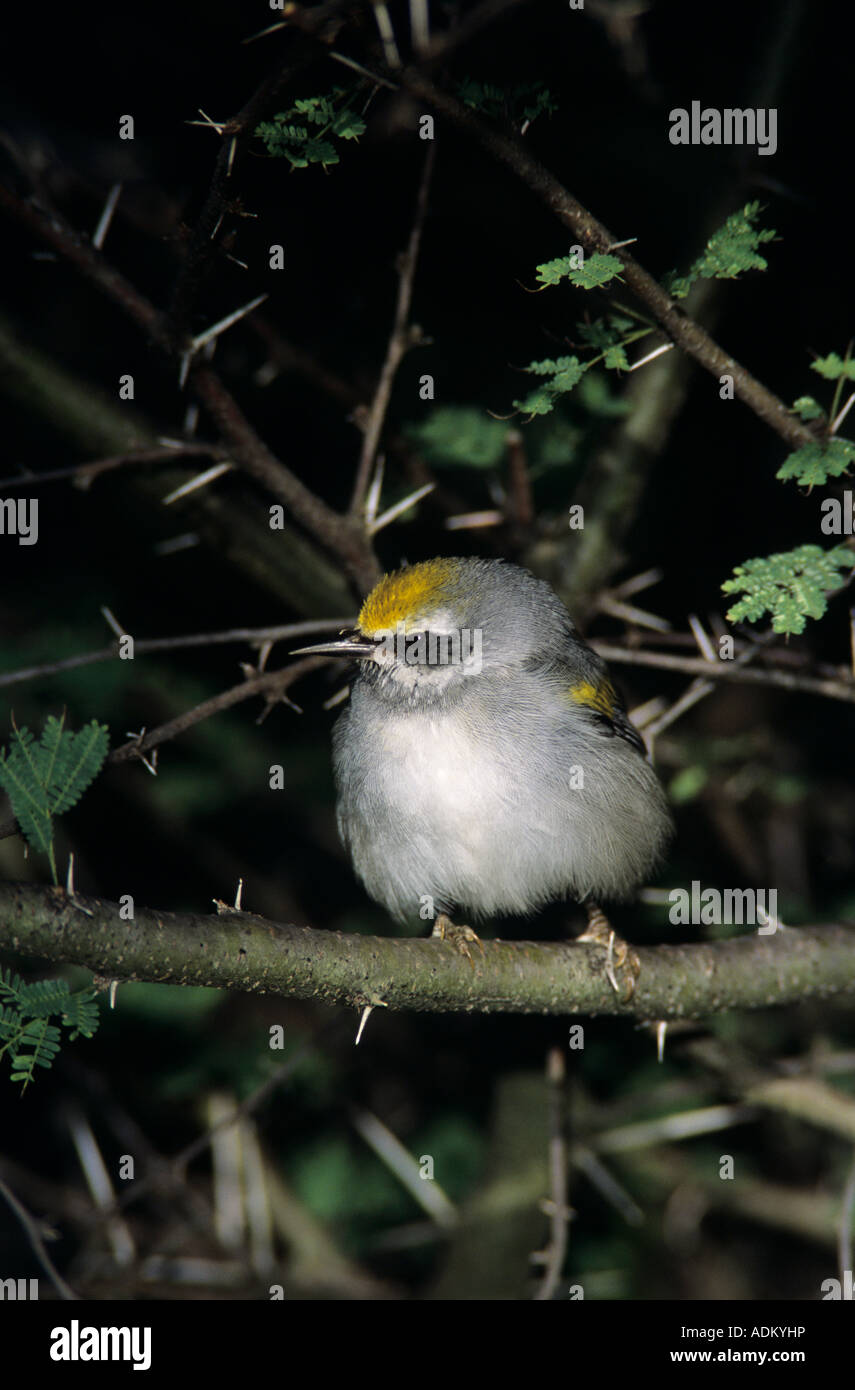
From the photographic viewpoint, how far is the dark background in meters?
5.45

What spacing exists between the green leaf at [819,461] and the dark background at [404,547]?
6.41ft

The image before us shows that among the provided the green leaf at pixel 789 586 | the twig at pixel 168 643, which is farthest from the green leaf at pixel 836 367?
the twig at pixel 168 643

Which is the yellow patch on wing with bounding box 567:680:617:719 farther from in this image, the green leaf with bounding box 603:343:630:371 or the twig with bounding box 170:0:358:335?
the twig with bounding box 170:0:358:335

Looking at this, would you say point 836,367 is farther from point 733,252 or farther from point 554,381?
point 554,381

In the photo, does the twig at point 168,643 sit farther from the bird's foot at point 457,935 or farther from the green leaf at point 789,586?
the green leaf at point 789,586

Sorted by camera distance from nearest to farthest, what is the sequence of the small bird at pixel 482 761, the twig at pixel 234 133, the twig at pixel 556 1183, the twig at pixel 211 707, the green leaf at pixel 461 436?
the twig at pixel 234 133 < the twig at pixel 211 707 < the small bird at pixel 482 761 < the twig at pixel 556 1183 < the green leaf at pixel 461 436

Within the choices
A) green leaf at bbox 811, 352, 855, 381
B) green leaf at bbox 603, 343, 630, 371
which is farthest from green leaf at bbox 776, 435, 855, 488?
green leaf at bbox 603, 343, 630, 371

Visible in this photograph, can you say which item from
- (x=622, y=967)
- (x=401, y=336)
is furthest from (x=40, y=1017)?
(x=401, y=336)

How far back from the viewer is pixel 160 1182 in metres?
5.00

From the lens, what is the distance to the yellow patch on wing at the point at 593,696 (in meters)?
4.41

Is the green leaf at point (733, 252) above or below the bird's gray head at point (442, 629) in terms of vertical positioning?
above

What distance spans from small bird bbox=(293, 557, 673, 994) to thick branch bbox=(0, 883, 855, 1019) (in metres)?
0.22

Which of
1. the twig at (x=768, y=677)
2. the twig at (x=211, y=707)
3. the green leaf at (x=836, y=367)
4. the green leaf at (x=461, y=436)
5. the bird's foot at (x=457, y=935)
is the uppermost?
the green leaf at (x=461, y=436)
